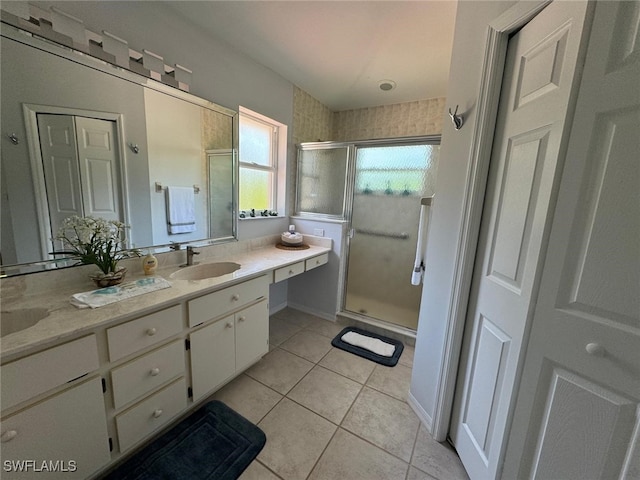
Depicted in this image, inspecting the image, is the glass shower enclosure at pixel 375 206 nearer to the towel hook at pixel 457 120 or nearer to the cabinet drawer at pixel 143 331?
the towel hook at pixel 457 120

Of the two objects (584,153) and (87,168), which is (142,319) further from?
(584,153)

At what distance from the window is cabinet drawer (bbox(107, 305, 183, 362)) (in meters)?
1.29

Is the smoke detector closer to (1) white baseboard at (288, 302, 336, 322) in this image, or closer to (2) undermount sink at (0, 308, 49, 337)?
(1) white baseboard at (288, 302, 336, 322)

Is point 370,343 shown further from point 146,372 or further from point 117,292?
point 117,292

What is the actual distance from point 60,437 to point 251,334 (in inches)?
38.9

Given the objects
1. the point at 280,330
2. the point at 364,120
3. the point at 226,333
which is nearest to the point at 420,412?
the point at 226,333

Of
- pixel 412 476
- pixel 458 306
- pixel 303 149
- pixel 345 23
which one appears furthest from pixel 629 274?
pixel 303 149

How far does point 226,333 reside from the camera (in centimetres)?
160

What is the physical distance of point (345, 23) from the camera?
66.6 inches

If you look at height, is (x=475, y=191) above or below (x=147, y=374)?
above

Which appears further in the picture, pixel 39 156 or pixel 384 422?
pixel 384 422

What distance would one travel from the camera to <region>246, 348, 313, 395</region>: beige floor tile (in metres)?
1.81

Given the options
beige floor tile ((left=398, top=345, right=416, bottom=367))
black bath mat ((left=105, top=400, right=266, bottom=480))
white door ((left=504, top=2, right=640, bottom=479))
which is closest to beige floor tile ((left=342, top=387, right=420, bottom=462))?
beige floor tile ((left=398, top=345, right=416, bottom=367))

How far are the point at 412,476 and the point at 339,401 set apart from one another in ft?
1.84
